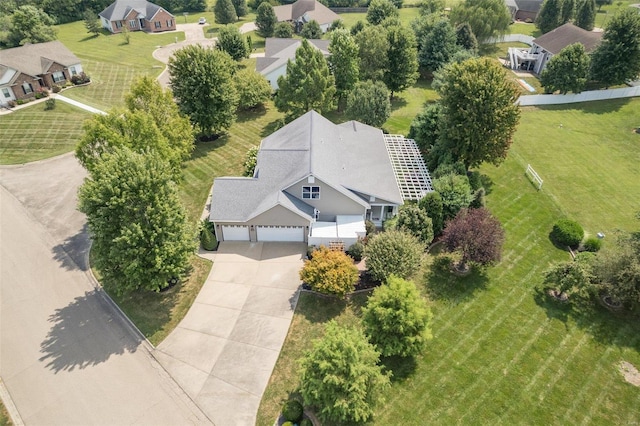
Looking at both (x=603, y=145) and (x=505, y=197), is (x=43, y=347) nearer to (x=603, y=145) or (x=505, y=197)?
(x=505, y=197)

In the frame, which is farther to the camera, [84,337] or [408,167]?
[408,167]

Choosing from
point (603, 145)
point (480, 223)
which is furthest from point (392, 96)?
point (480, 223)

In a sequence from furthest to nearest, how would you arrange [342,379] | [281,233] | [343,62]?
[343,62] → [281,233] → [342,379]

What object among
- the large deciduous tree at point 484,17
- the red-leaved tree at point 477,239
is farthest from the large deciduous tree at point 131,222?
the large deciduous tree at point 484,17

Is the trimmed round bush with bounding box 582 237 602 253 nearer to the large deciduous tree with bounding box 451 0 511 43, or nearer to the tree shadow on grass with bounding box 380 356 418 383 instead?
the tree shadow on grass with bounding box 380 356 418 383

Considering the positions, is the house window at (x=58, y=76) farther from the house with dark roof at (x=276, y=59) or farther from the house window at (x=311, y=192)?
the house window at (x=311, y=192)

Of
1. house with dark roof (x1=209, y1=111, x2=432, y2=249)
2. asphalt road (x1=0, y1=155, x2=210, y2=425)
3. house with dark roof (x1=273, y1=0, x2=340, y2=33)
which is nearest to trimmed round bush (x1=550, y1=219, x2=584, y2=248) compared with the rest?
house with dark roof (x1=209, y1=111, x2=432, y2=249)

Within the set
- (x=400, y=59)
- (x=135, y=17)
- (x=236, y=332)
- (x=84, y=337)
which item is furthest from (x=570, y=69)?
(x=135, y=17)

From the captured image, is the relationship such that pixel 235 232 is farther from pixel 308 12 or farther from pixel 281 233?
pixel 308 12
